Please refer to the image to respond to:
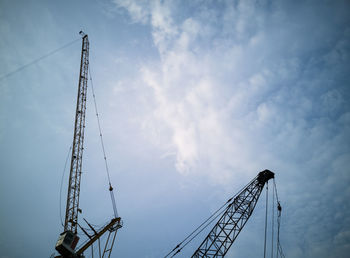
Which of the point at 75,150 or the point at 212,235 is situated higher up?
the point at 75,150

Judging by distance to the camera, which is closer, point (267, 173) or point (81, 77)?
point (267, 173)

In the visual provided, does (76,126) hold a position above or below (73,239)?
above

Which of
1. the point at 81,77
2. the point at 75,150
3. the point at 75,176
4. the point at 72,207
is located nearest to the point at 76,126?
the point at 75,150

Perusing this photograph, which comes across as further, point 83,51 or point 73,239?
point 83,51

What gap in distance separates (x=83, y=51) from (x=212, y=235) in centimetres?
4335

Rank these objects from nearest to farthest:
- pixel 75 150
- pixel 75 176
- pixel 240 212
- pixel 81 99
Result: pixel 240 212, pixel 75 176, pixel 75 150, pixel 81 99

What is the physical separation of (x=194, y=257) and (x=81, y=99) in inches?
1295

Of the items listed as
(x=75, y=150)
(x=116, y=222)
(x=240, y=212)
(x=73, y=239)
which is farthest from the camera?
(x=75, y=150)

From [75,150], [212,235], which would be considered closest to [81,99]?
[75,150]

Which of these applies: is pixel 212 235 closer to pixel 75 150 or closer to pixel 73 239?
pixel 73 239

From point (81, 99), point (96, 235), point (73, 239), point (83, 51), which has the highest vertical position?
point (83, 51)

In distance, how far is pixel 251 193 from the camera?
71.3 ft

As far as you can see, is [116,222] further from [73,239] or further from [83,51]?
[83,51]

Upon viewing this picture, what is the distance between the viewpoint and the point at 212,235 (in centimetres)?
2042
